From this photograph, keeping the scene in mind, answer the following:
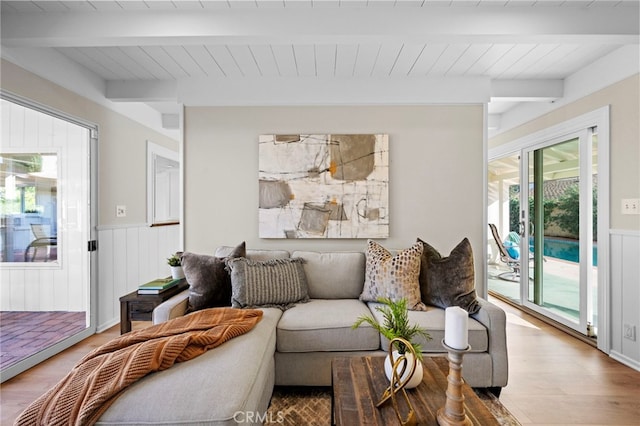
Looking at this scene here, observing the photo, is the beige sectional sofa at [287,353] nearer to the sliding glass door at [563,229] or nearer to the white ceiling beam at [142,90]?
the sliding glass door at [563,229]

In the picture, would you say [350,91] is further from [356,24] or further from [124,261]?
[124,261]

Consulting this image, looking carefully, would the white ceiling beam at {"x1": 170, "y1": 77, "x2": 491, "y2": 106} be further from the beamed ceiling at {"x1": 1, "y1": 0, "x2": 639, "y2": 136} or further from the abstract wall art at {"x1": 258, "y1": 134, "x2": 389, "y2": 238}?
the abstract wall art at {"x1": 258, "y1": 134, "x2": 389, "y2": 238}

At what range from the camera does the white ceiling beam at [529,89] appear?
10.5 feet

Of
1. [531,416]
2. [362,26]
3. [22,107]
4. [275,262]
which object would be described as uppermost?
[362,26]

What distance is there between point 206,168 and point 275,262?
1296 mm

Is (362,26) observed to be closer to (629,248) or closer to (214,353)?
(214,353)

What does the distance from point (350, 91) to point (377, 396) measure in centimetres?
262

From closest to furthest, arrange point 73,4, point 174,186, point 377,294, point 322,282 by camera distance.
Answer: point 73,4, point 377,294, point 322,282, point 174,186

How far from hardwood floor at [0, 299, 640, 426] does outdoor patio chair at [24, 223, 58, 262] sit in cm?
90

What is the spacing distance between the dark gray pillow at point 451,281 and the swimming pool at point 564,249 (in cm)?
158

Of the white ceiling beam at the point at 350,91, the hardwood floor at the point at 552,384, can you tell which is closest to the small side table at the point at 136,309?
the hardwood floor at the point at 552,384

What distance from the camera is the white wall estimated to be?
3057mm

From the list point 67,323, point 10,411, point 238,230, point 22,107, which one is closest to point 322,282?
point 238,230

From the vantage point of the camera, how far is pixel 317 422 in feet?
5.93
